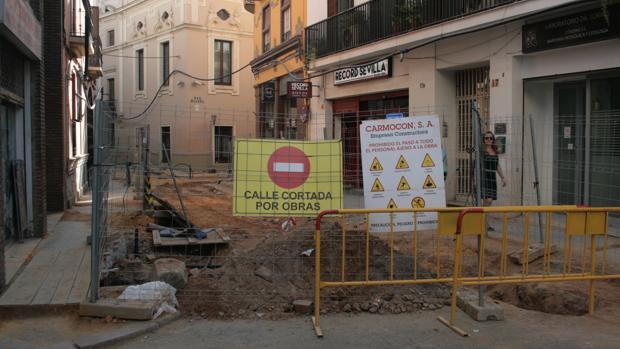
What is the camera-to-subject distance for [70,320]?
557 centimetres

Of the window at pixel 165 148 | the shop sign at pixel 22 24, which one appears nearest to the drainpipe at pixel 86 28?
the window at pixel 165 148

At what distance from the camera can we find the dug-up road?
5.07m

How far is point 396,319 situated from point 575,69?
7.22 m

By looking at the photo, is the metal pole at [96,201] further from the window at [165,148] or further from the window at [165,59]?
the window at [165,59]

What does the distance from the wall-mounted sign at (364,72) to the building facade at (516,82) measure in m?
0.06

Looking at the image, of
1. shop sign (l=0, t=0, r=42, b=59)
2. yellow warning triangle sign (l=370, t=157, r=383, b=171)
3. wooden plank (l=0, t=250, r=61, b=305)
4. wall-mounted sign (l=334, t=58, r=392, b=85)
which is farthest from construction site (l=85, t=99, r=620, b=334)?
Answer: wall-mounted sign (l=334, t=58, r=392, b=85)

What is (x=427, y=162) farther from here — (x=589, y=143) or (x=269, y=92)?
(x=269, y=92)

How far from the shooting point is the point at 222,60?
3375 cm

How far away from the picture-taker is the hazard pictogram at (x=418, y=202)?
6414mm

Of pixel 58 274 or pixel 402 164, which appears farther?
pixel 58 274

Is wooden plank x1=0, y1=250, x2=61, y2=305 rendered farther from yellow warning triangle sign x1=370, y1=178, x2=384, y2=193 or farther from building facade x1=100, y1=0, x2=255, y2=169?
building facade x1=100, y1=0, x2=255, y2=169

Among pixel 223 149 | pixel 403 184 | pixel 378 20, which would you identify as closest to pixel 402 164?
pixel 403 184

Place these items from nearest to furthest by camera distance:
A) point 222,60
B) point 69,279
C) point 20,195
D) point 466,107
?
point 69,279
point 20,195
point 466,107
point 222,60

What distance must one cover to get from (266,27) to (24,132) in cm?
1699
